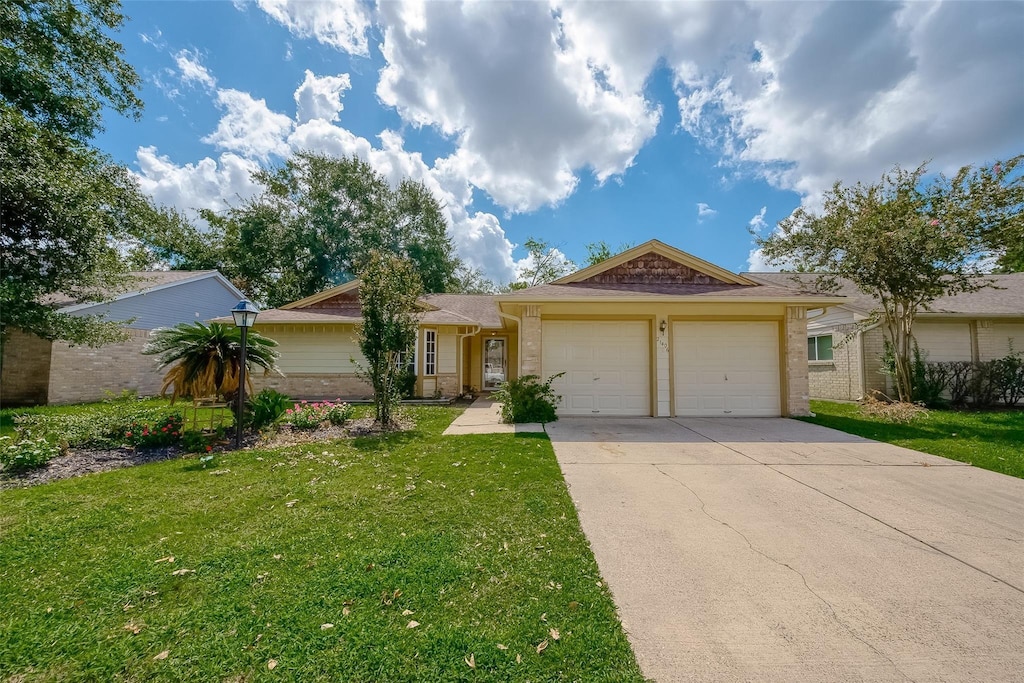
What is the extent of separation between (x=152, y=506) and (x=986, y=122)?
17946mm

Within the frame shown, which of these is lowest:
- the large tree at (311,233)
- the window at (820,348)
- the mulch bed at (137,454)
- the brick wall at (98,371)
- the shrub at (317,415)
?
the mulch bed at (137,454)

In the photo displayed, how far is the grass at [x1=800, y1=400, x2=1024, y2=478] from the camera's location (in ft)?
19.0

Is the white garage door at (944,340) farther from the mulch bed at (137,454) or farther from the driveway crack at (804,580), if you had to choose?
the mulch bed at (137,454)

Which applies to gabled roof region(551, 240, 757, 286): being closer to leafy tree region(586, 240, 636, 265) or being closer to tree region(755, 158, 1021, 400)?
tree region(755, 158, 1021, 400)

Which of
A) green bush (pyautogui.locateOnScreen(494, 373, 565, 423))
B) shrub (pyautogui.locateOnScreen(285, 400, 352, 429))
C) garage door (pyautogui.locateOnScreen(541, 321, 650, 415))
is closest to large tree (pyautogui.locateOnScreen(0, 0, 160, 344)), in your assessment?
shrub (pyautogui.locateOnScreen(285, 400, 352, 429))

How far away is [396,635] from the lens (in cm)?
216

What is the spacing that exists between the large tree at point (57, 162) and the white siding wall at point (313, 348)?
14.3 ft

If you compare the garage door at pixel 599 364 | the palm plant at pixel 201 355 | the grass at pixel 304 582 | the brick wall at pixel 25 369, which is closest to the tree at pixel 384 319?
the palm plant at pixel 201 355

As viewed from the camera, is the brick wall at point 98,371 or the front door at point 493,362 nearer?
the brick wall at point 98,371

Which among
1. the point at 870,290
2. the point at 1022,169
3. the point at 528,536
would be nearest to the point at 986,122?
the point at 1022,169

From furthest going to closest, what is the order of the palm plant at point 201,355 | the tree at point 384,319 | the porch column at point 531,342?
the porch column at point 531,342
the tree at point 384,319
the palm plant at point 201,355

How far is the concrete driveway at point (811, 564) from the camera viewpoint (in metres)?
2.05

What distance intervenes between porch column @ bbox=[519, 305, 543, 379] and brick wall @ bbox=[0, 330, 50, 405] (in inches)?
565

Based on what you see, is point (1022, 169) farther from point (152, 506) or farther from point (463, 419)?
point (152, 506)
